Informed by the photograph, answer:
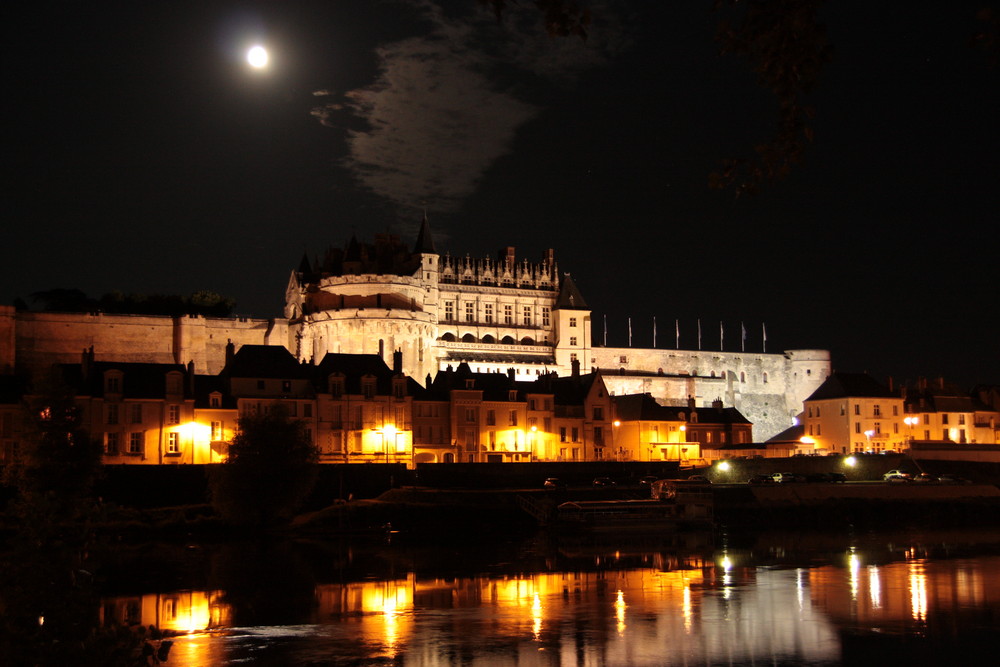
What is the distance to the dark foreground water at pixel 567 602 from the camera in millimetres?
21531

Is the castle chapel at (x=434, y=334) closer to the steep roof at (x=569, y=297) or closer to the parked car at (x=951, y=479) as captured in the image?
the steep roof at (x=569, y=297)

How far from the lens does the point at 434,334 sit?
86000mm

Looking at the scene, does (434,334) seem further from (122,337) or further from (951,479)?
(951,479)

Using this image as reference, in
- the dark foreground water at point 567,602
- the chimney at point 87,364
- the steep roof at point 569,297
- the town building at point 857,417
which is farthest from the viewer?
the steep roof at point 569,297

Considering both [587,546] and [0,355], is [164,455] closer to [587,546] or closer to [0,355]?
[587,546]

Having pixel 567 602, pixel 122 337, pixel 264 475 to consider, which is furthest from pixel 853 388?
pixel 122 337

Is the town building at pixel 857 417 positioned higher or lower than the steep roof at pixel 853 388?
lower

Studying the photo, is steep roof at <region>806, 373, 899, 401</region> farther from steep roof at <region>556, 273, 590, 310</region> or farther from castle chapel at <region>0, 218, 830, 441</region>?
steep roof at <region>556, 273, 590, 310</region>

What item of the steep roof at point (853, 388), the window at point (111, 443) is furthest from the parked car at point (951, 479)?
the window at point (111, 443)

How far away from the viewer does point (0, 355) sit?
78.2 metres

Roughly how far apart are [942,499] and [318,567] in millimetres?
29121

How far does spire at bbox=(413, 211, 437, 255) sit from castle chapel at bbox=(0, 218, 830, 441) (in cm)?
11

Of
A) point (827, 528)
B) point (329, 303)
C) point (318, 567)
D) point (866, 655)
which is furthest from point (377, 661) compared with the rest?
point (329, 303)

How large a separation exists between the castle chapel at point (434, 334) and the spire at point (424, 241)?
0.11 meters
